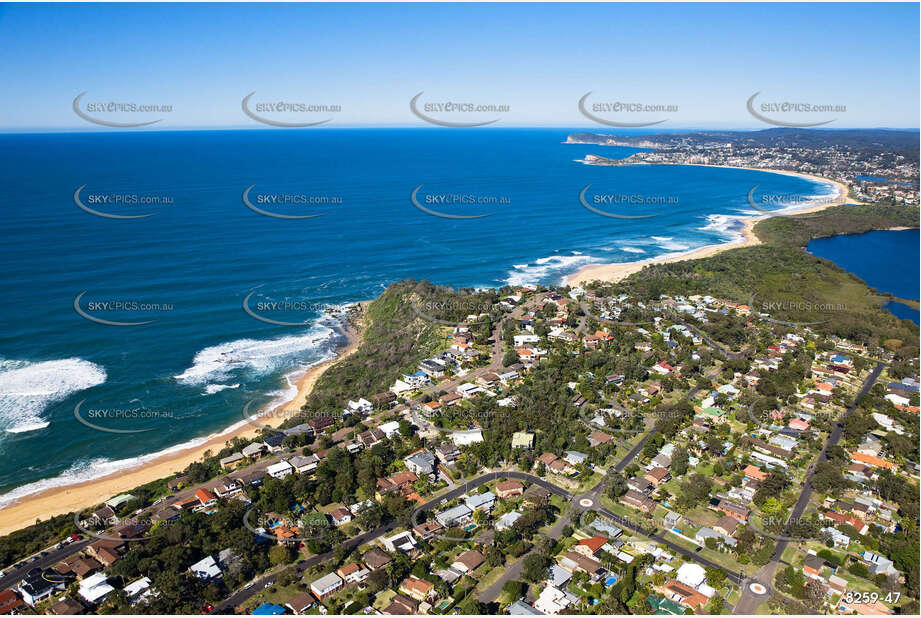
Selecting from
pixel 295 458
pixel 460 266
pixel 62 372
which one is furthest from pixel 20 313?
pixel 460 266

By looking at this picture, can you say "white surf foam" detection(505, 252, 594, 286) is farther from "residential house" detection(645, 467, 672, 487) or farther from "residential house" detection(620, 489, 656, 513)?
"residential house" detection(620, 489, 656, 513)

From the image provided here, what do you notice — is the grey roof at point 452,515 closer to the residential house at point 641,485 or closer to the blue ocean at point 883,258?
the residential house at point 641,485

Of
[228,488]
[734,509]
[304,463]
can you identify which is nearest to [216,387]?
[228,488]

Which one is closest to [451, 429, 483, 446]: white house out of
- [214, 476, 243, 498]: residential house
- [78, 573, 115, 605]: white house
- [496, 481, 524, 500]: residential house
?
[496, 481, 524, 500]: residential house

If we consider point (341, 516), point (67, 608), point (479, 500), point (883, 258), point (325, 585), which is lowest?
point (67, 608)

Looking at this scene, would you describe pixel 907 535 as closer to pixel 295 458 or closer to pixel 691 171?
pixel 295 458

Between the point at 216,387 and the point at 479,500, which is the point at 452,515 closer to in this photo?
the point at 479,500
